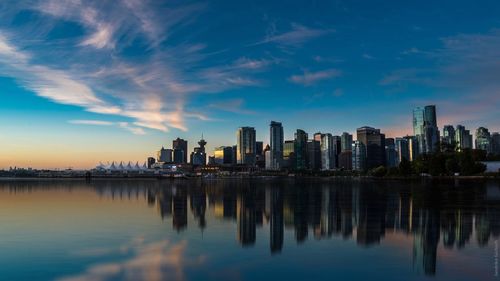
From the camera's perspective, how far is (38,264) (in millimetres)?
20172

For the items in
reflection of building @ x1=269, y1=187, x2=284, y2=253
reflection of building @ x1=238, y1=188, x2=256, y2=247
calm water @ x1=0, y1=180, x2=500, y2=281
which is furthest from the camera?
reflection of building @ x1=238, y1=188, x2=256, y2=247

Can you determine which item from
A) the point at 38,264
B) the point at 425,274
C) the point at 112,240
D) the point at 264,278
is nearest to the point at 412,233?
the point at 425,274

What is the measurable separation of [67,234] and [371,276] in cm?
2014

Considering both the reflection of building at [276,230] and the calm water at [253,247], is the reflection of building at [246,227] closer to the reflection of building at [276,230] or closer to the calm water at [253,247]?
the calm water at [253,247]

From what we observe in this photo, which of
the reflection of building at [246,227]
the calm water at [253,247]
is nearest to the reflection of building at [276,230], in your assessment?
the calm water at [253,247]

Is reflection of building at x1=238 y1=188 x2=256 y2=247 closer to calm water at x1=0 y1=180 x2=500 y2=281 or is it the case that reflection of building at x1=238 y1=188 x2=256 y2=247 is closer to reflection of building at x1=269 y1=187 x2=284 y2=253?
calm water at x1=0 y1=180 x2=500 y2=281

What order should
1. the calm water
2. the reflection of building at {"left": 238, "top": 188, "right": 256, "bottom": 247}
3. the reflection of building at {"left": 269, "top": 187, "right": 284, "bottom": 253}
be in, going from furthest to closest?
the reflection of building at {"left": 238, "top": 188, "right": 256, "bottom": 247}, the reflection of building at {"left": 269, "top": 187, "right": 284, "bottom": 253}, the calm water

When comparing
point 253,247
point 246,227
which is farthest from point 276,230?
point 253,247

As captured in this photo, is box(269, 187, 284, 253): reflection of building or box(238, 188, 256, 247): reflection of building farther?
box(238, 188, 256, 247): reflection of building

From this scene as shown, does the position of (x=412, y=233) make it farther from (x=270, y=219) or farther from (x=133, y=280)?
(x=133, y=280)

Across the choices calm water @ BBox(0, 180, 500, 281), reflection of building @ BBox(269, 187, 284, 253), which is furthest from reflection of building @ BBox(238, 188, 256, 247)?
reflection of building @ BBox(269, 187, 284, 253)

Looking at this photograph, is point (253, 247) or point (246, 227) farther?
point (246, 227)

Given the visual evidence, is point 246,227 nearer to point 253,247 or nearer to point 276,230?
point 276,230

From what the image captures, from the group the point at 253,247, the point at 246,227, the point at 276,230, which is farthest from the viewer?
the point at 246,227
